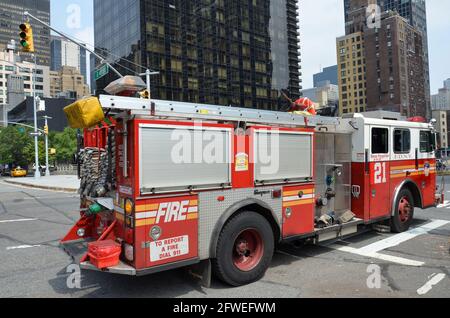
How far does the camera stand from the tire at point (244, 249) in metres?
4.93

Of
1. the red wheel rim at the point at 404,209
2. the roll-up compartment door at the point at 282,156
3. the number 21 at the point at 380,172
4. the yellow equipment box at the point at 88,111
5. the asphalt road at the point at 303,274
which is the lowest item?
the asphalt road at the point at 303,274

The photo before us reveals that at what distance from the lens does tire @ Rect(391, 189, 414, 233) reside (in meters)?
8.09

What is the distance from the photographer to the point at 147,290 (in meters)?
5.04

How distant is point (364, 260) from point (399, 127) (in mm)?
3384

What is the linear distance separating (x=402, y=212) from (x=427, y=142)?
2097 mm

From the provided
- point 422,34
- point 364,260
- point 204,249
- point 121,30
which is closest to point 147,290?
point 204,249

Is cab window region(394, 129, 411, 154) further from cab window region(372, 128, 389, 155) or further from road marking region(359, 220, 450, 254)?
road marking region(359, 220, 450, 254)

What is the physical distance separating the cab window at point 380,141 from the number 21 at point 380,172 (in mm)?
269

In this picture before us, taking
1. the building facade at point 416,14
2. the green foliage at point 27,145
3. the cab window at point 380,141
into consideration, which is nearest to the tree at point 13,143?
the green foliage at point 27,145

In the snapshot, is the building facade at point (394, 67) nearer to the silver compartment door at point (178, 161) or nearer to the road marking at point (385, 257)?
the road marking at point (385, 257)

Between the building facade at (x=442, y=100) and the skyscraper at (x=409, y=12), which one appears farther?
the building facade at (x=442, y=100)

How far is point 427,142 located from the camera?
9.12 m

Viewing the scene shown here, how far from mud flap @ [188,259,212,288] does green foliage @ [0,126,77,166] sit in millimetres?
59177
